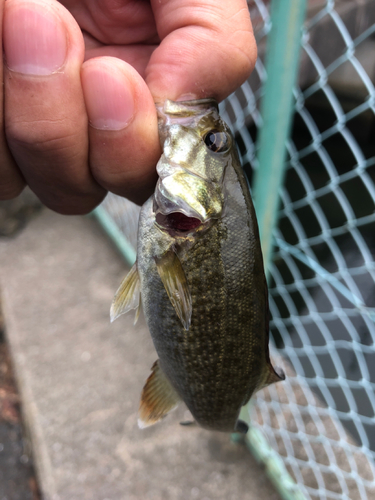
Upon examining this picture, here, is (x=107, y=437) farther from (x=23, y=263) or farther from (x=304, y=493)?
(x=23, y=263)

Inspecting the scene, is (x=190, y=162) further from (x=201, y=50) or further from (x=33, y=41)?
(x=33, y=41)

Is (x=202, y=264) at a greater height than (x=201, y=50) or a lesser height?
lesser

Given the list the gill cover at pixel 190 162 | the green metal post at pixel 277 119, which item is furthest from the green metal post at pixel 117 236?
the gill cover at pixel 190 162

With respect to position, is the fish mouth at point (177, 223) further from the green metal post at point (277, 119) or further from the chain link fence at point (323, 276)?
the chain link fence at point (323, 276)

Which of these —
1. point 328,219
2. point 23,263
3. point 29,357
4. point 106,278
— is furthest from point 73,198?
point 328,219

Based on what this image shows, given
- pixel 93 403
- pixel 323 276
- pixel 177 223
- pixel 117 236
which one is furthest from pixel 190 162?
pixel 117 236

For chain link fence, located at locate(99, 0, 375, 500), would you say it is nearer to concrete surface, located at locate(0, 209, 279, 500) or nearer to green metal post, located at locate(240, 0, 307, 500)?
green metal post, located at locate(240, 0, 307, 500)
